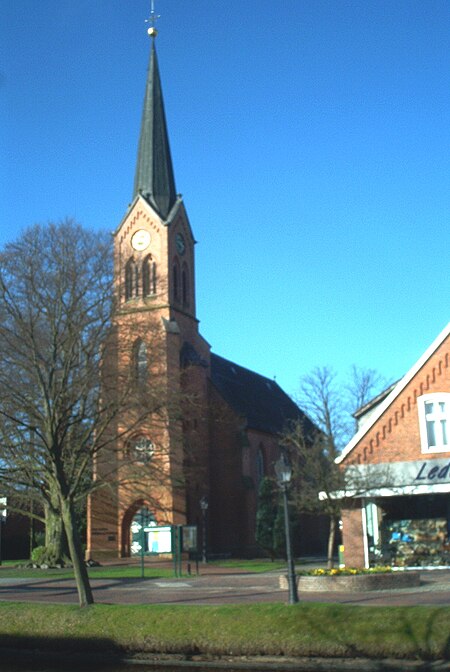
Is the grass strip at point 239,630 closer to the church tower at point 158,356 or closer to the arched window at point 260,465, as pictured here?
the church tower at point 158,356

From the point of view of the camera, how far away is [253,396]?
62562 mm

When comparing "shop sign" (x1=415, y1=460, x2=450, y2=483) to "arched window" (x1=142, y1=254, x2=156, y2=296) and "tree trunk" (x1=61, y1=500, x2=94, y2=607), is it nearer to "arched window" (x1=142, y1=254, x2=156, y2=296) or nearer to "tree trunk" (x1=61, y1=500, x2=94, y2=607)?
"tree trunk" (x1=61, y1=500, x2=94, y2=607)

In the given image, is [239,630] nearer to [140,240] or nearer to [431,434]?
[431,434]

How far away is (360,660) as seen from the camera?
14578mm

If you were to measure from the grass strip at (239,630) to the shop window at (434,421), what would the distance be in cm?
1507

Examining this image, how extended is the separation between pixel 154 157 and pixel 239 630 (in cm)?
4388

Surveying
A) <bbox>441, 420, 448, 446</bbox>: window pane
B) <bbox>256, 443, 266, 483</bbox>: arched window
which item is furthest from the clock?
<bbox>441, 420, 448, 446</bbox>: window pane

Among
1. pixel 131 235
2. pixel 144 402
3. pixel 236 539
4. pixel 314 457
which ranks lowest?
pixel 236 539

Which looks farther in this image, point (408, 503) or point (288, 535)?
point (408, 503)

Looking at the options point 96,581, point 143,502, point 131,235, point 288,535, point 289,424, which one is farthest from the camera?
point 289,424

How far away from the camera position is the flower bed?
2269 cm

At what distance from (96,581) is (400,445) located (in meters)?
12.8

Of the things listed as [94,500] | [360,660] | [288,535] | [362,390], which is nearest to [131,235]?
[94,500]

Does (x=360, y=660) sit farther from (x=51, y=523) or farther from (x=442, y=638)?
(x=51, y=523)
